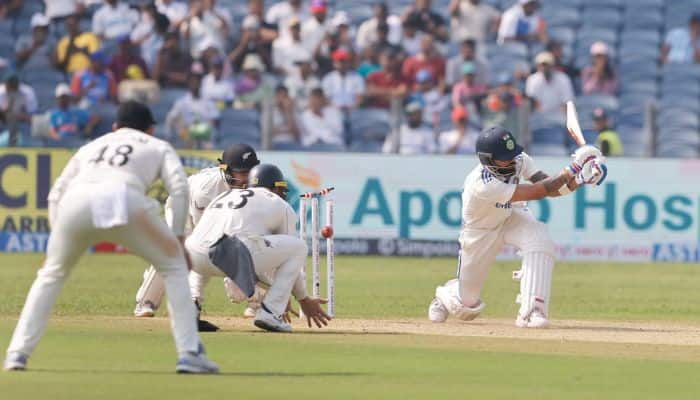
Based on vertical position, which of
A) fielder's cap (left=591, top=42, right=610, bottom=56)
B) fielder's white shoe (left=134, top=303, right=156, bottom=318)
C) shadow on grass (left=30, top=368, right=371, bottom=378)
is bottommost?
fielder's white shoe (left=134, top=303, right=156, bottom=318)

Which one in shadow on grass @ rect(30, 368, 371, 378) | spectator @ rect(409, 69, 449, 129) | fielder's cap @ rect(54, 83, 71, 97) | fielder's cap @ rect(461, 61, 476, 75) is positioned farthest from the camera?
spectator @ rect(409, 69, 449, 129)

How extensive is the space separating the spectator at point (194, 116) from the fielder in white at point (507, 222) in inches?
393

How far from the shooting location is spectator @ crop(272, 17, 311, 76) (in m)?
25.0

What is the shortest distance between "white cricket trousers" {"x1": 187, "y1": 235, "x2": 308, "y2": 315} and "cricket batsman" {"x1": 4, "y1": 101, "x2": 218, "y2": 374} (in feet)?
8.09

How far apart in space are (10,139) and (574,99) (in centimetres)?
913

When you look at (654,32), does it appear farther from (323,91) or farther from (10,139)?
(10,139)

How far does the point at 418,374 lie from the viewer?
923cm

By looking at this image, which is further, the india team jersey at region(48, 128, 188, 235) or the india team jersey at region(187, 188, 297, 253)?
the india team jersey at region(187, 188, 297, 253)

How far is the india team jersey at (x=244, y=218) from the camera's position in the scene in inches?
450

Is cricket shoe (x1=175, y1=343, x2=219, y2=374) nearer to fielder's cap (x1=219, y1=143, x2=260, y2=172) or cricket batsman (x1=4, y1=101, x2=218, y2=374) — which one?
cricket batsman (x1=4, y1=101, x2=218, y2=374)

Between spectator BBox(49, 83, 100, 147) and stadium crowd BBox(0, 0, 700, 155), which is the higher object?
stadium crowd BBox(0, 0, 700, 155)

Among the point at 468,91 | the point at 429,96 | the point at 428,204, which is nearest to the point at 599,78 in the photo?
the point at 468,91

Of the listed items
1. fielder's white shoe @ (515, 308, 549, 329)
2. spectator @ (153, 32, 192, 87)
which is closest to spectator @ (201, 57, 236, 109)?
spectator @ (153, 32, 192, 87)

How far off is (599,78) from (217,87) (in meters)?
6.46
